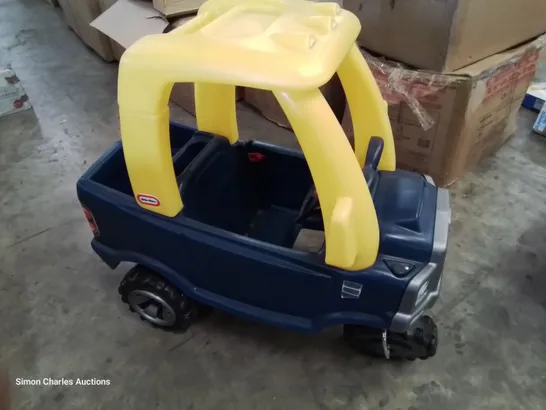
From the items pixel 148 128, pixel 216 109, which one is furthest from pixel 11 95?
pixel 148 128

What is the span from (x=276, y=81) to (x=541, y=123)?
49.4 inches

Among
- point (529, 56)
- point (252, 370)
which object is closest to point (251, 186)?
point (252, 370)

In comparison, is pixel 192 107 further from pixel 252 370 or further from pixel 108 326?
pixel 252 370

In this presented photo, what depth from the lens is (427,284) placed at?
80cm

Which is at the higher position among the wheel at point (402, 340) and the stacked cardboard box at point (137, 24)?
the stacked cardboard box at point (137, 24)

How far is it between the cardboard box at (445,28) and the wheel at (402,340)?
2.00 feet

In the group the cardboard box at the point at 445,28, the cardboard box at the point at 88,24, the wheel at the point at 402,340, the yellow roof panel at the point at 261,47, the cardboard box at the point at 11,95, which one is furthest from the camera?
the cardboard box at the point at 88,24

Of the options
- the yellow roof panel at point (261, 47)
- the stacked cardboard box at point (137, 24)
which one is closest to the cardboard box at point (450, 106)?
the yellow roof panel at point (261, 47)

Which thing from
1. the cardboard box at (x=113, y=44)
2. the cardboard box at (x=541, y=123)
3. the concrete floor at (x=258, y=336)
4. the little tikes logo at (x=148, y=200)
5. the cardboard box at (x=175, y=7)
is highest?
the cardboard box at (x=175, y=7)

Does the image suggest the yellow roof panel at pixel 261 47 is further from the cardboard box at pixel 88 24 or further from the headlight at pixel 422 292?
the cardboard box at pixel 88 24

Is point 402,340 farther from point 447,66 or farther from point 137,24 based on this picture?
point 137,24

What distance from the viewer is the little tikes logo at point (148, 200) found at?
858mm

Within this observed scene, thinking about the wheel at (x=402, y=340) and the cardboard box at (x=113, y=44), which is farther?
the cardboard box at (x=113, y=44)

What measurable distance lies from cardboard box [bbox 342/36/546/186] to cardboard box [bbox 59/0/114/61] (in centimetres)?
115
